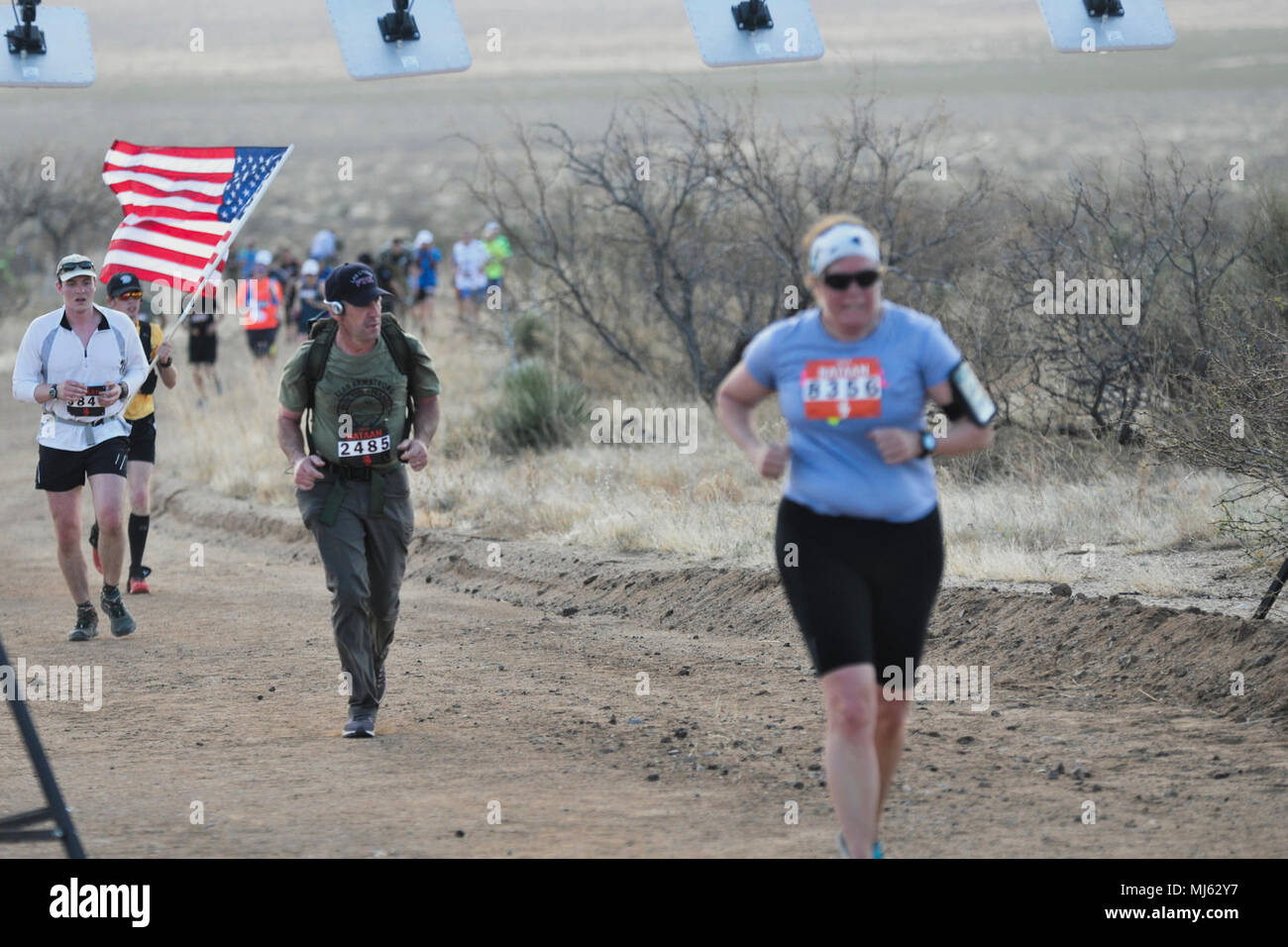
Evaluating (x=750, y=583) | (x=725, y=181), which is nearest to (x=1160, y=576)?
(x=750, y=583)

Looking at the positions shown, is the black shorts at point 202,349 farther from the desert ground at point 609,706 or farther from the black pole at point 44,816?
the black pole at point 44,816

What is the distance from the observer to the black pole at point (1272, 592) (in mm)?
8078

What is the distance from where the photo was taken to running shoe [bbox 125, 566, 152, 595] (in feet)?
41.1

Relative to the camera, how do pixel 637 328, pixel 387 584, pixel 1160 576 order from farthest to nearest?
pixel 637 328
pixel 1160 576
pixel 387 584

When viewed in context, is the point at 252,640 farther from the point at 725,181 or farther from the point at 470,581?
the point at 725,181

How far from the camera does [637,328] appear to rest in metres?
21.3

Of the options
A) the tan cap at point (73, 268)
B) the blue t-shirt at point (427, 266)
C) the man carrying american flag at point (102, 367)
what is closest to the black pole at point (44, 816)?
the man carrying american flag at point (102, 367)

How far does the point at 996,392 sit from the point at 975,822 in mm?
8541

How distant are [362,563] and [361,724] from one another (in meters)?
0.80

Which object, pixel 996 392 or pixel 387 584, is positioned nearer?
pixel 387 584

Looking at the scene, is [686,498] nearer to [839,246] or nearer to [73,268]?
[73,268]

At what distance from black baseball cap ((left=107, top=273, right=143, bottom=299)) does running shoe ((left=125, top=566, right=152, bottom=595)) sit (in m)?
2.46

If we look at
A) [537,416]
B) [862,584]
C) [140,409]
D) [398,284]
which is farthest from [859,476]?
[398,284]

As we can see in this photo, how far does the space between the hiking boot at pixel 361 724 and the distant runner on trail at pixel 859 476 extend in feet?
10.6
